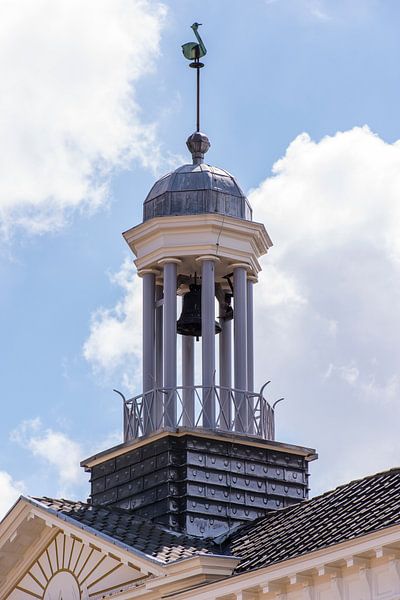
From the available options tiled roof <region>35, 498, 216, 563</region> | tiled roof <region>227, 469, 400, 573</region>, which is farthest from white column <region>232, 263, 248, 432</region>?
tiled roof <region>35, 498, 216, 563</region>

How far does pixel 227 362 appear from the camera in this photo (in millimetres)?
32500

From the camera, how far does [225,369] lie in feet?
106

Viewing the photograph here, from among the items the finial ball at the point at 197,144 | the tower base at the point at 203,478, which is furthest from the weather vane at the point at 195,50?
the tower base at the point at 203,478

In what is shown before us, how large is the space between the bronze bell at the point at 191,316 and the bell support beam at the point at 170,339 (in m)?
0.94

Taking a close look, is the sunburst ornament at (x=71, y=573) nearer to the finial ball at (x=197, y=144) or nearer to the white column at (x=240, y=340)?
the white column at (x=240, y=340)

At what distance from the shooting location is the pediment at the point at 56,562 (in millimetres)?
27016

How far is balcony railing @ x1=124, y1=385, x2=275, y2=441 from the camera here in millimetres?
30672

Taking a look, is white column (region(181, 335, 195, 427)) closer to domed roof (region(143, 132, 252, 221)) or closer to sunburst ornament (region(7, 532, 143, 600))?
domed roof (region(143, 132, 252, 221))

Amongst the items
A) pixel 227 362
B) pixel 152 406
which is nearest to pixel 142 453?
pixel 152 406

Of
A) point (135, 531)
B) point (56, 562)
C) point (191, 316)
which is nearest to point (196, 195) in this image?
point (191, 316)

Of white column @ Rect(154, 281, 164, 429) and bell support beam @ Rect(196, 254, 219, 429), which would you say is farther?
white column @ Rect(154, 281, 164, 429)

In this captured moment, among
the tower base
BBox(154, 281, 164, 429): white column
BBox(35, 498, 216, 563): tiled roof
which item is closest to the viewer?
BBox(35, 498, 216, 563): tiled roof

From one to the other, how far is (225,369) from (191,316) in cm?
121

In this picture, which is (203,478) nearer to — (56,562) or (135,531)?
(135,531)
